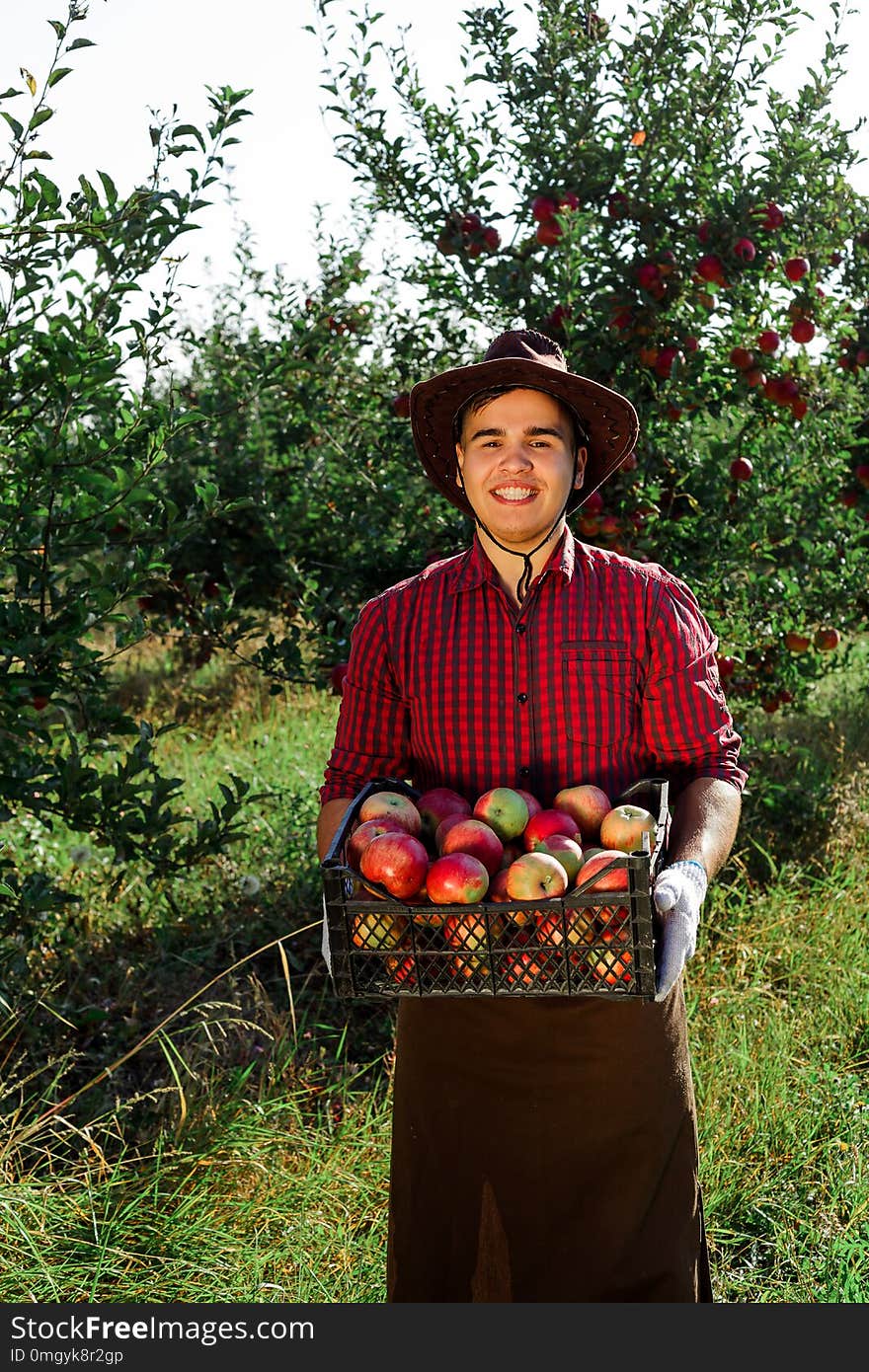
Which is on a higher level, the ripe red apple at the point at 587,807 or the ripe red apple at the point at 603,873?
the ripe red apple at the point at 587,807

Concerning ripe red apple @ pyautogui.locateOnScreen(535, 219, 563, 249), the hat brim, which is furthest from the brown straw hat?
ripe red apple @ pyautogui.locateOnScreen(535, 219, 563, 249)

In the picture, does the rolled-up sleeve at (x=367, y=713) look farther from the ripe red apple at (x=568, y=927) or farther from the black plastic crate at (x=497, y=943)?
the ripe red apple at (x=568, y=927)

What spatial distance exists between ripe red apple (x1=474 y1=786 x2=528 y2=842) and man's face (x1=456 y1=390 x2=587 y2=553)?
16.0 inches

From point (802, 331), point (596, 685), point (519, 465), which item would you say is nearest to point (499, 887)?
point (596, 685)

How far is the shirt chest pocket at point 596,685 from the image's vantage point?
2.01m

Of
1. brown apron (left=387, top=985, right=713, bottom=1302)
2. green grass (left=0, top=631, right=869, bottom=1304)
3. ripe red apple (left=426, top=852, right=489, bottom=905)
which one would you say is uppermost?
ripe red apple (left=426, top=852, right=489, bottom=905)

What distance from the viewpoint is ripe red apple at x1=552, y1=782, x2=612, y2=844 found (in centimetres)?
193

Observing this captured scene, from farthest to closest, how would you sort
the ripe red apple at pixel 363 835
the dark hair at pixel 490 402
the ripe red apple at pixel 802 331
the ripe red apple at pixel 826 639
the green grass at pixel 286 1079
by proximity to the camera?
1. the ripe red apple at pixel 826 639
2. the ripe red apple at pixel 802 331
3. the green grass at pixel 286 1079
4. the dark hair at pixel 490 402
5. the ripe red apple at pixel 363 835

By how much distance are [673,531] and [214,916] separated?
188 centimetres

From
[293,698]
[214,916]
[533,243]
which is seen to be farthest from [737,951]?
[293,698]

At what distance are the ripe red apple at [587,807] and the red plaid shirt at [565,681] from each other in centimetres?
11

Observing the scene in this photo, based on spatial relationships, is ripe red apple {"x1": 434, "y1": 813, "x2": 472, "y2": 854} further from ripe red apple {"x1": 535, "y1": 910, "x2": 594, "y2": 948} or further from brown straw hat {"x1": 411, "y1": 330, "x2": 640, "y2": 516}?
brown straw hat {"x1": 411, "y1": 330, "x2": 640, "y2": 516}

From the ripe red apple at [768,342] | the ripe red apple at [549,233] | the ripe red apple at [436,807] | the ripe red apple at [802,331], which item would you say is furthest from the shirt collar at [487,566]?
the ripe red apple at [802,331]

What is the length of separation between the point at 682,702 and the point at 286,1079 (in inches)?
67.5
